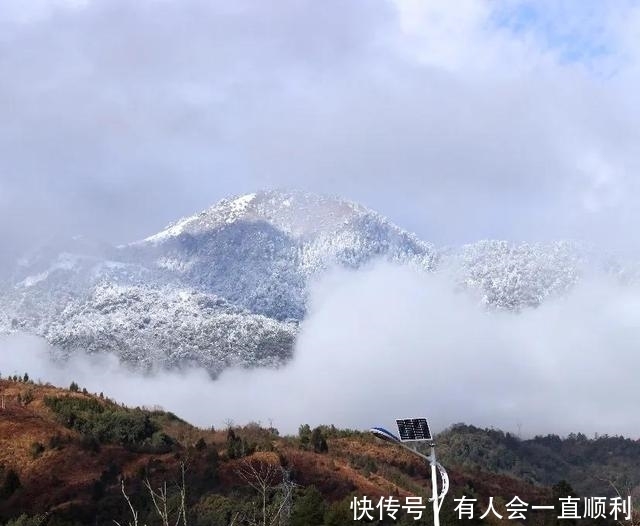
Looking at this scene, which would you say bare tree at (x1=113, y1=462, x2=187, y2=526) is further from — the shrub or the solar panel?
the shrub

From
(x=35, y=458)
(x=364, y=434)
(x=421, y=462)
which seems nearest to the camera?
(x=35, y=458)

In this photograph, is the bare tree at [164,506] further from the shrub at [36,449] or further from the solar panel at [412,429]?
the shrub at [36,449]

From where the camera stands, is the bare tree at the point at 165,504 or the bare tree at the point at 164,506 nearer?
the bare tree at the point at 164,506

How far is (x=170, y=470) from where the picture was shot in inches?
2714

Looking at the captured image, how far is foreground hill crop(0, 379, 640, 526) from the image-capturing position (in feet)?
194

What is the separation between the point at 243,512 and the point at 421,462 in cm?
4319

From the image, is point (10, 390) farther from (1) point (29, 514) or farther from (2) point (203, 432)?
(1) point (29, 514)

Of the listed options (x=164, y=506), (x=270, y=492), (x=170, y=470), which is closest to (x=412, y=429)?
(x=164, y=506)

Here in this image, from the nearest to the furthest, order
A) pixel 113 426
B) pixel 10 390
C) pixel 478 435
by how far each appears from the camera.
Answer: pixel 113 426 → pixel 10 390 → pixel 478 435

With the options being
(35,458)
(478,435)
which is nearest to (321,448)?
(35,458)

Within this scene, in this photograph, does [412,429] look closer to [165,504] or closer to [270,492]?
[165,504]

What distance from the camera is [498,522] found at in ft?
218

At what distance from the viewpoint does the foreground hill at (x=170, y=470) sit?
59000mm

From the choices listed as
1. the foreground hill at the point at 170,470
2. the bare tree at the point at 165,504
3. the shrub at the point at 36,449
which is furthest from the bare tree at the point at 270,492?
the shrub at the point at 36,449
